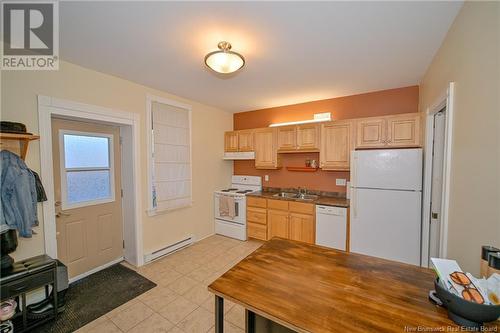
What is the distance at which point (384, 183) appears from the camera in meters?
2.62

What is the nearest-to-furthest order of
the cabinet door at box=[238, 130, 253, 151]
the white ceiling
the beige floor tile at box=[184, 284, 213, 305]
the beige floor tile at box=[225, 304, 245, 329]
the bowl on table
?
the bowl on table → the white ceiling → the beige floor tile at box=[225, 304, 245, 329] → the beige floor tile at box=[184, 284, 213, 305] → the cabinet door at box=[238, 130, 253, 151]

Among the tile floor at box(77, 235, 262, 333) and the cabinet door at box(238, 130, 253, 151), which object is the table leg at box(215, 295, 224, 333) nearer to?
the tile floor at box(77, 235, 262, 333)

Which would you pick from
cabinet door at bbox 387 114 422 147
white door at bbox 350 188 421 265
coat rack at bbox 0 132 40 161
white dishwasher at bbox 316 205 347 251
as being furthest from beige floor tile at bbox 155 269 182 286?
cabinet door at bbox 387 114 422 147

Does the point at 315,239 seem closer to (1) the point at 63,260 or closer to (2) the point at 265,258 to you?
(2) the point at 265,258

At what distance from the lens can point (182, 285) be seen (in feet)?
8.16

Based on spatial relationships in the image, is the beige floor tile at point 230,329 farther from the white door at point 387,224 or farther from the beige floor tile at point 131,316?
the white door at point 387,224

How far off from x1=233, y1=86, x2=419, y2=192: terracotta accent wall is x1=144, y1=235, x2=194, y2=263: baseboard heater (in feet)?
5.90

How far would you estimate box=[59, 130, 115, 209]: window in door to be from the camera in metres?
2.48

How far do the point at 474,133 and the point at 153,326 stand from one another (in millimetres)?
2917

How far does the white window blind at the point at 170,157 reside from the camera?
10.1 feet

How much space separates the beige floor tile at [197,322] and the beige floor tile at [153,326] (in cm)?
12

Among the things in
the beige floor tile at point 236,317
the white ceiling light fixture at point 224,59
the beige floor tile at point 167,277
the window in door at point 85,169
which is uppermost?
the white ceiling light fixture at point 224,59

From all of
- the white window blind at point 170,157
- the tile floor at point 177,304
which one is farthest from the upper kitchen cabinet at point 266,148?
the tile floor at point 177,304

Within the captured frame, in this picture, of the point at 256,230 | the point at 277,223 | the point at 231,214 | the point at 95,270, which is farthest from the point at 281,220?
the point at 95,270
